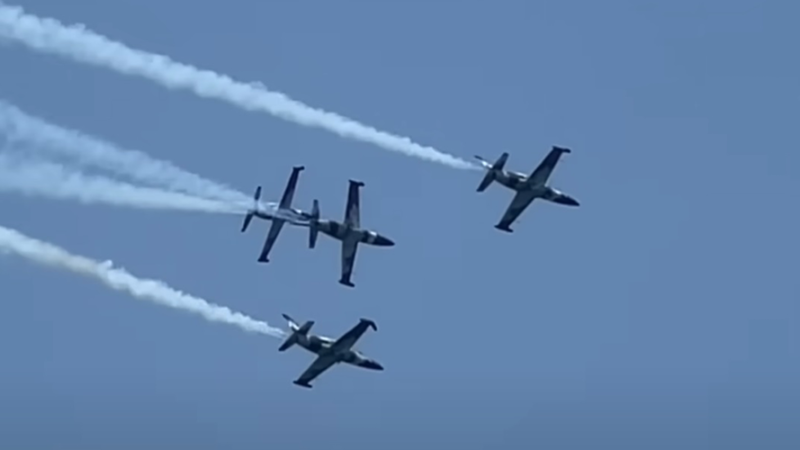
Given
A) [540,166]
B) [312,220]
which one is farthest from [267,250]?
[540,166]

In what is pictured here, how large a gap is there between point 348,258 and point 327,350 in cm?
406

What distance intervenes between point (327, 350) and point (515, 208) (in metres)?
8.97

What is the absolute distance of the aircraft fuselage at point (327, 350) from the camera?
122m

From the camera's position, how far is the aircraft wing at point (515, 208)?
12525 centimetres

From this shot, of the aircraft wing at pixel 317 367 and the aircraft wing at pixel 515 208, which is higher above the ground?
the aircraft wing at pixel 515 208

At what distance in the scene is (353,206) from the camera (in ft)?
409

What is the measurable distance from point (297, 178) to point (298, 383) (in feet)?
24.2

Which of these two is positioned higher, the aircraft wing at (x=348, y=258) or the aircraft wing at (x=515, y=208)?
the aircraft wing at (x=515, y=208)

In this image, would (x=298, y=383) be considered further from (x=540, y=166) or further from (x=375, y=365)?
(x=540, y=166)

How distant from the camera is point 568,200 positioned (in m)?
125

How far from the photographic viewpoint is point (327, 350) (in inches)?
4850

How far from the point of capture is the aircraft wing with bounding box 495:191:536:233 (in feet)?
411

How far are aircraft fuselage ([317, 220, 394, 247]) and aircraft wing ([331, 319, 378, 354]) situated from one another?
11.4ft

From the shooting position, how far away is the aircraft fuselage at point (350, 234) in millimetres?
123188
